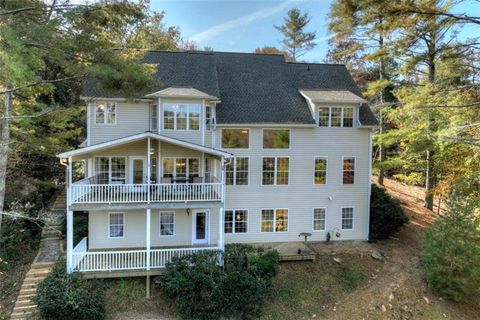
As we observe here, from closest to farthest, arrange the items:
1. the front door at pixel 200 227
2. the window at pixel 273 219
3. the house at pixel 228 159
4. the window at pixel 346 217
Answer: the house at pixel 228 159, the front door at pixel 200 227, the window at pixel 273 219, the window at pixel 346 217

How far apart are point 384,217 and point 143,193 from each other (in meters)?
12.7

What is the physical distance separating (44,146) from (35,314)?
8.34 meters

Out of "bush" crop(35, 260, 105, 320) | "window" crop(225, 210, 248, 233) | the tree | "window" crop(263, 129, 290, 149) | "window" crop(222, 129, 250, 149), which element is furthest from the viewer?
the tree

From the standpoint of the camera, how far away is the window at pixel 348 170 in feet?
56.9

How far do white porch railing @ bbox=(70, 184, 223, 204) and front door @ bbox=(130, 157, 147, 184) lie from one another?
1.07 m

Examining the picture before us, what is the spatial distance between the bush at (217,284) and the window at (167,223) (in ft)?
10.3

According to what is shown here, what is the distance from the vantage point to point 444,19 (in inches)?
485

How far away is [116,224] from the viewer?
15.3 m

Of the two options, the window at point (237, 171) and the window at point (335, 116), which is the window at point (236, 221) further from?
the window at point (335, 116)

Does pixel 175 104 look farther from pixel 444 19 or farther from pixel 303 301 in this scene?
pixel 444 19

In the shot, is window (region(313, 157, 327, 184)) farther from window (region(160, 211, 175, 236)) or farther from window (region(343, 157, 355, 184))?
window (region(160, 211, 175, 236))

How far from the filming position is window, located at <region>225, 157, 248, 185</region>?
16.4m

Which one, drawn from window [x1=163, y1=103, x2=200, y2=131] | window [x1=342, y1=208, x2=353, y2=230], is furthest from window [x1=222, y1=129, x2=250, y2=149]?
window [x1=342, y1=208, x2=353, y2=230]

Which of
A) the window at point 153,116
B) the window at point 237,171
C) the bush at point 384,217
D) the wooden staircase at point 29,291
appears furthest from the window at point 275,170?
the wooden staircase at point 29,291
